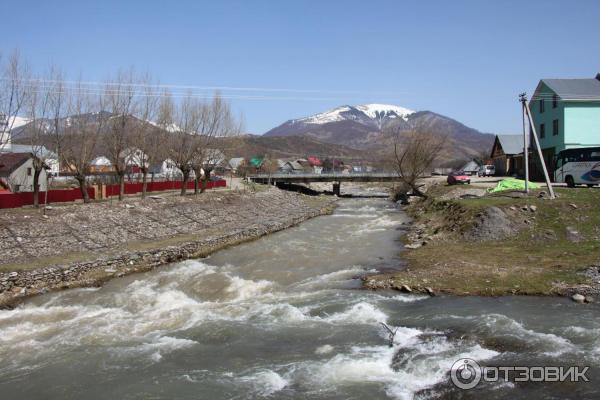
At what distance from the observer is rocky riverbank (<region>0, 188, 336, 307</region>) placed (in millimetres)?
20500

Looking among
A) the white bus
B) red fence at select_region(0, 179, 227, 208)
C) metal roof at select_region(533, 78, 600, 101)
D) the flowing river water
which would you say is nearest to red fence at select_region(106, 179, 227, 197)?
red fence at select_region(0, 179, 227, 208)

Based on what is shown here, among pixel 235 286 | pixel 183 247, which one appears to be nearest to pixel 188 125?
pixel 183 247

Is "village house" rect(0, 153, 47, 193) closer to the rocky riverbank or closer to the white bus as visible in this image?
the rocky riverbank

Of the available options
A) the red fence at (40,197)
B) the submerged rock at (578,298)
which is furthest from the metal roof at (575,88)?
the red fence at (40,197)

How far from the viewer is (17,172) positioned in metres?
52.0

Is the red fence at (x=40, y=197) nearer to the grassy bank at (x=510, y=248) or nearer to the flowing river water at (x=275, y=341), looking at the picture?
the flowing river water at (x=275, y=341)

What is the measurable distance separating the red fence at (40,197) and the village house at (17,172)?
12564 mm

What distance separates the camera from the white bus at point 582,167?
36.6 m

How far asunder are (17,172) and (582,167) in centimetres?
5325

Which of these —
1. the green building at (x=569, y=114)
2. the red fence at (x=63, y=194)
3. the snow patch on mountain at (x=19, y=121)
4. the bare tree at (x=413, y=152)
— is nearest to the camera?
the snow patch on mountain at (x=19, y=121)

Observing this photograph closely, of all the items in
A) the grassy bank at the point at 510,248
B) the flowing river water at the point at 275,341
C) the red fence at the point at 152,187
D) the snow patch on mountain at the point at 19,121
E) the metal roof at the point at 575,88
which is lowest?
the flowing river water at the point at 275,341

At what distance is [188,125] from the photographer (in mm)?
48688

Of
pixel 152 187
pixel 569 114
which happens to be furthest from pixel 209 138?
pixel 569 114

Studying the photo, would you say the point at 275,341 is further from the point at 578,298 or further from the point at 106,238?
the point at 106,238
